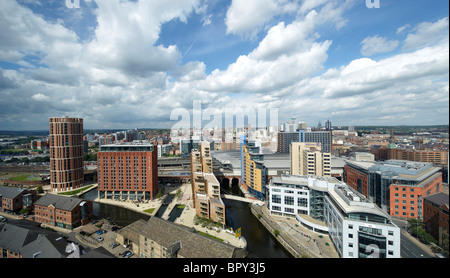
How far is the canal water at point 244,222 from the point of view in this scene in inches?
356

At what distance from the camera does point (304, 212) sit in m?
11.2

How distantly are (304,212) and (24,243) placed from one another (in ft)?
39.6

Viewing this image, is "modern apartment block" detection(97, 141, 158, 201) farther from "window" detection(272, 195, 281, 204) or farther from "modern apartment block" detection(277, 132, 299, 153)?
"modern apartment block" detection(277, 132, 299, 153)

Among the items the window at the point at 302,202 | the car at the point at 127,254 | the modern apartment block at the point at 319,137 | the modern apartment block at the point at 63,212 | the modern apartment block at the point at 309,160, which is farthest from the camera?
the modern apartment block at the point at 319,137

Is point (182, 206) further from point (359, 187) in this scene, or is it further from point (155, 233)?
point (359, 187)

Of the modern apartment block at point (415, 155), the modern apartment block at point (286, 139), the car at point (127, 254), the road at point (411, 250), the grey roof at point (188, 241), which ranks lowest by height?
the road at point (411, 250)

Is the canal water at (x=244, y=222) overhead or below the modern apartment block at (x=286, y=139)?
below

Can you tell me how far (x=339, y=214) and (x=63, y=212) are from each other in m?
13.4

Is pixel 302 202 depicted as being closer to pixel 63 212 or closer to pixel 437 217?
pixel 437 217

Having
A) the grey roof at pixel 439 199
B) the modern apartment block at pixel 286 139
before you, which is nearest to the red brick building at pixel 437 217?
the grey roof at pixel 439 199

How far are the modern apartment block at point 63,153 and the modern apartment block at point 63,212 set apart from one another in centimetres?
734

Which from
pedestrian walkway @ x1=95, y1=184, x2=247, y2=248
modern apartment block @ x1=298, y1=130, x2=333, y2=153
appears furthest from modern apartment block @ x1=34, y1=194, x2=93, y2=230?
modern apartment block @ x1=298, y1=130, x2=333, y2=153

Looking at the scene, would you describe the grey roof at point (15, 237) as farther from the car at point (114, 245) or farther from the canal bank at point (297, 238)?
the canal bank at point (297, 238)

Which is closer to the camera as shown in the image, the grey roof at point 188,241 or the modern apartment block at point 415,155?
the grey roof at point 188,241
